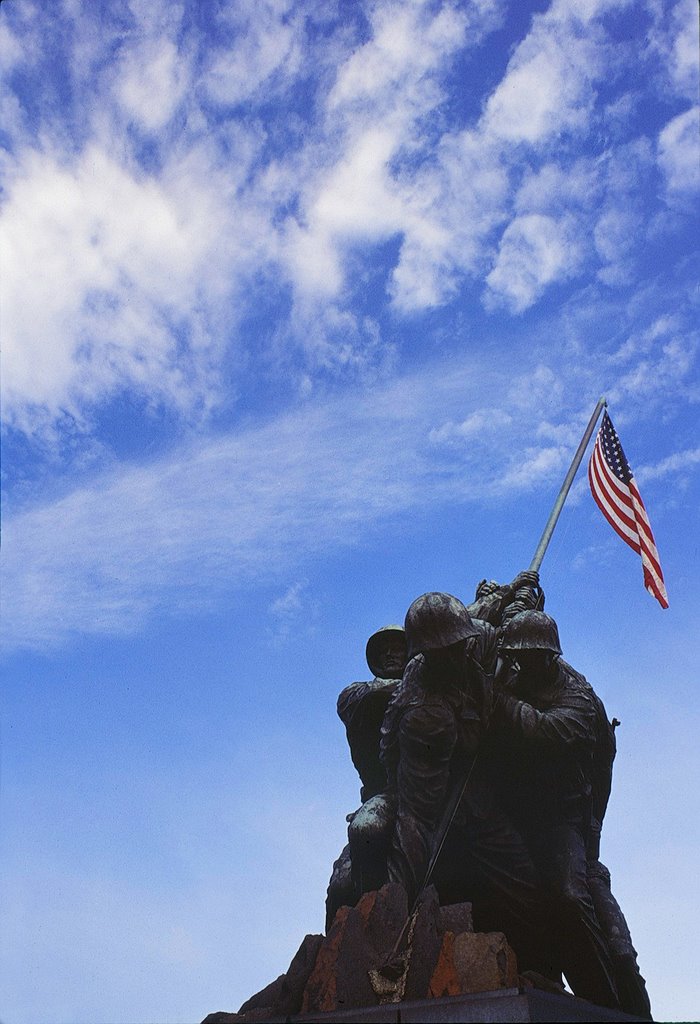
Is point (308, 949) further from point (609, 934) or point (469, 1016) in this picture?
point (609, 934)

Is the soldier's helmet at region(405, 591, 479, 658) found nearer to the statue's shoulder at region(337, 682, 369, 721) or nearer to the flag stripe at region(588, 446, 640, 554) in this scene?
the statue's shoulder at region(337, 682, 369, 721)

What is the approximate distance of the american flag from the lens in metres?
11.8

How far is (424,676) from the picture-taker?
25.6 ft

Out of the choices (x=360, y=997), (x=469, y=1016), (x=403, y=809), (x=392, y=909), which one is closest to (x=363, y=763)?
(x=403, y=809)

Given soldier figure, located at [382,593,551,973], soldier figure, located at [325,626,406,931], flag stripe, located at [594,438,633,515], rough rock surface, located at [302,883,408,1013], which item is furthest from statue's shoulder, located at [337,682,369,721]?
flag stripe, located at [594,438,633,515]

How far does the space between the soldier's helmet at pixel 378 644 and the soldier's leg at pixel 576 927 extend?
239 centimetres

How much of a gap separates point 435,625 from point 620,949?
9.06 feet

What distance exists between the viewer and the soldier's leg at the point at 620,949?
710cm

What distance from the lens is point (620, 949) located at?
7.30m

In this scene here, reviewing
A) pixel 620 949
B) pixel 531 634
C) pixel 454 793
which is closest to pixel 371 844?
pixel 454 793

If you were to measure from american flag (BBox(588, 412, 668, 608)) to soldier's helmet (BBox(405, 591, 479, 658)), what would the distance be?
481cm

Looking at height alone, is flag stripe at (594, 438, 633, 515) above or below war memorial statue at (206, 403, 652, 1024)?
above

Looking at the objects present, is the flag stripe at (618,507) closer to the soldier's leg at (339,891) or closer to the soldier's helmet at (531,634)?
the soldier's helmet at (531,634)

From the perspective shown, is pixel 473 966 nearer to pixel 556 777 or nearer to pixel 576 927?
pixel 576 927
